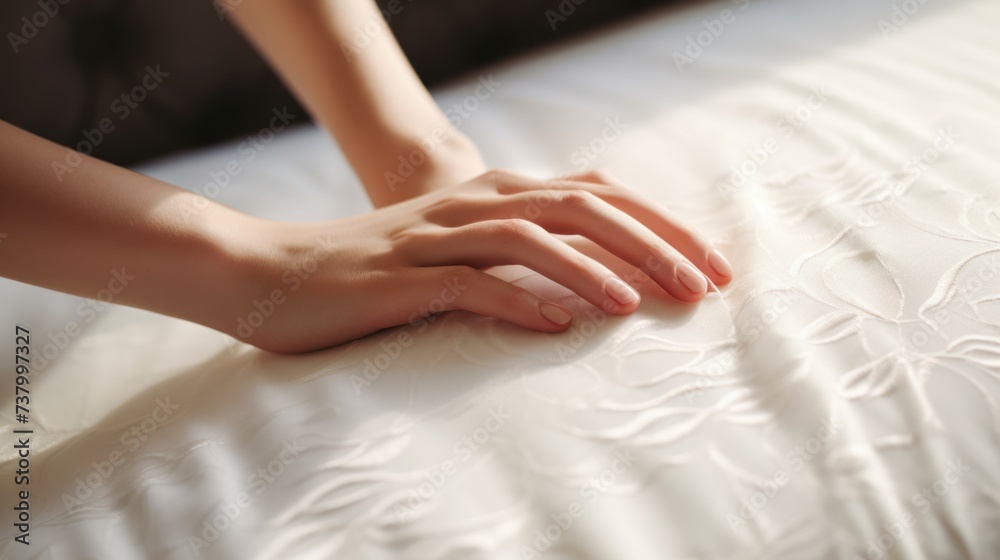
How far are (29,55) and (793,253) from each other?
2.79 ft

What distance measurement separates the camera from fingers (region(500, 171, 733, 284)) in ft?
1.62

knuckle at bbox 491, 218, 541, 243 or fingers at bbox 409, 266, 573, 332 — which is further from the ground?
knuckle at bbox 491, 218, 541, 243

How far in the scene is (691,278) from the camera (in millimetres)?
466

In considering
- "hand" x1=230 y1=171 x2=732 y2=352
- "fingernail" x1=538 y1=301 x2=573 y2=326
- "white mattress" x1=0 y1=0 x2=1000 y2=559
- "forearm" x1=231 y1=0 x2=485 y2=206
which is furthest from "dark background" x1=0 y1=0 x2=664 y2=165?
"fingernail" x1=538 y1=301 x2=573 y2=326

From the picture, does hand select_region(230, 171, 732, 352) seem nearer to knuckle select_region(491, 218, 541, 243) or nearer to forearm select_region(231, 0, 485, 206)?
knuckle select_region(491, 218, 541, 243)

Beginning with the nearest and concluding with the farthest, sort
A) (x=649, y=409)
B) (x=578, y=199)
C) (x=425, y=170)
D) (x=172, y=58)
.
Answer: (x=649, y=409)
(x=578, y=199)
(x=425, y=170)
(x=172, y=58)

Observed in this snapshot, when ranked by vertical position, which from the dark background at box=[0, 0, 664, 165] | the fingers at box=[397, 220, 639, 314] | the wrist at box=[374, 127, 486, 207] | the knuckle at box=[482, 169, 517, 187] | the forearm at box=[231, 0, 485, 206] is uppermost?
the dark background at box=[0, 0, 664, 165]

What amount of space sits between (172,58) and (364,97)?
386 millimetres

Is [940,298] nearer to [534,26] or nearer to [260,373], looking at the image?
[260,373]

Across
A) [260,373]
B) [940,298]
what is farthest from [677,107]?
[260,373]

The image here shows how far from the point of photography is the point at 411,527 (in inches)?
14.7

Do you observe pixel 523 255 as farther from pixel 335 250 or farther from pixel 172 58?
pixel 172 58

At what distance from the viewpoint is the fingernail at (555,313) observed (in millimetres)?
457

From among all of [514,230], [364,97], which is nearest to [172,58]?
[364,97]
